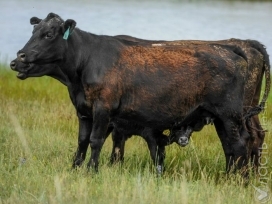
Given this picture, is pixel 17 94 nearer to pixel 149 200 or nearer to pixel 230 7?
pixel 149 200

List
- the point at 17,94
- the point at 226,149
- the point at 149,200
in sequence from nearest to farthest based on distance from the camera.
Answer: the point at 149,200
the point at 226,149
the point at 17,94

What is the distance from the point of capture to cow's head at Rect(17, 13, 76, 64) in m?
9.37

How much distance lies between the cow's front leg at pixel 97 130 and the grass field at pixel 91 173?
0.49 feet

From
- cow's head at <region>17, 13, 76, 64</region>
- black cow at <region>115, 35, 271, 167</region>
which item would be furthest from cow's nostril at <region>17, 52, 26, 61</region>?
black cow at <region>115, 35, 271, 167</region>

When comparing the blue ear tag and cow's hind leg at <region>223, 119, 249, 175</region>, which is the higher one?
the blue ear tag

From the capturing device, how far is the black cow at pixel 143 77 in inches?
374

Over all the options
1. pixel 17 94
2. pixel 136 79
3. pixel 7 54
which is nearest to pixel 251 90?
pixel 136 79

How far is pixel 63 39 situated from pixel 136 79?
93cm

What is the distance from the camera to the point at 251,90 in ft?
35.1

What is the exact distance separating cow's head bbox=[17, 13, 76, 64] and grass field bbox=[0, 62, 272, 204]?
0.90 m

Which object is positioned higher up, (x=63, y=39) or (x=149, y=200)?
(x=63, y=39)

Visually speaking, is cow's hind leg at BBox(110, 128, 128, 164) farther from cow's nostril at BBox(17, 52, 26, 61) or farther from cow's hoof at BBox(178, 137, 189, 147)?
cow's nostril at BBox(17, 52, 26, 61)

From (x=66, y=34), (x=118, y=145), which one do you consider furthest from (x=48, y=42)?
(x=118, y=145)

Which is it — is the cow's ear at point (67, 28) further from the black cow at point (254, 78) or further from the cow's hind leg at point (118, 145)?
the cow's hind leg at point (118, 145)
